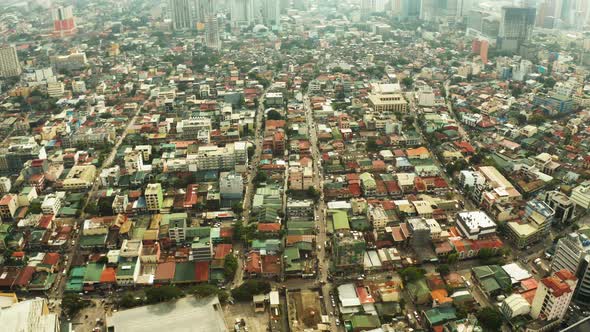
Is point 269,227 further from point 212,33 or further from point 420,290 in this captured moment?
point 212,33

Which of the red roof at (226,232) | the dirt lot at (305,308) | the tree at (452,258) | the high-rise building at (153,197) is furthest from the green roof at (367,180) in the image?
the high-rise building at (153,197)

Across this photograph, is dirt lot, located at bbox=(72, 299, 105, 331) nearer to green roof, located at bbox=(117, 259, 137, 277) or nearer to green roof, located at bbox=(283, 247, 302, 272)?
green roof, located at bbox=(117, 259, 137, 277)

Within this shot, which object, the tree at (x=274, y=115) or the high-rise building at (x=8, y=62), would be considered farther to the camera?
the high-rise building at (x=8, y=62)

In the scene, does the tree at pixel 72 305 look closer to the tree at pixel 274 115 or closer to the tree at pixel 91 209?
the tree at pixel 91 209

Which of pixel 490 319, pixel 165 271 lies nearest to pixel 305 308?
pixel 165 271

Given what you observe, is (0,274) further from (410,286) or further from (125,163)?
(410,286)

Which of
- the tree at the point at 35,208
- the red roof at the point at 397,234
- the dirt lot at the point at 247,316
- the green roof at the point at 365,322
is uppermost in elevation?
the tree at the point at 35,208
